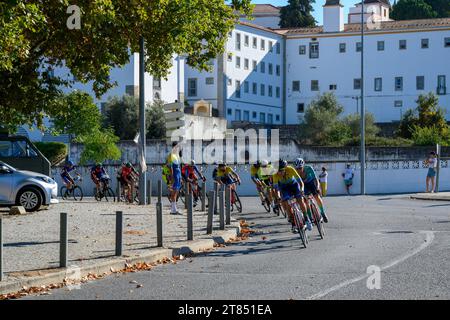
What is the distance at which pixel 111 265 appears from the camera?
14.1 m

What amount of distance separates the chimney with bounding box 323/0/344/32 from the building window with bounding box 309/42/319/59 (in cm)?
207

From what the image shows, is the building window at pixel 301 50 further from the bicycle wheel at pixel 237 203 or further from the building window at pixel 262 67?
the bicycle wheel at pixel 237 203

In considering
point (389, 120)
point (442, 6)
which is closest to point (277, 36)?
point (389, 120)

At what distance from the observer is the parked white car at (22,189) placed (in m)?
Result: 25.4

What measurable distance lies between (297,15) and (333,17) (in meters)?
13.7

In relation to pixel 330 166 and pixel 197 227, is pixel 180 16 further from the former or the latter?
pixel 330 166

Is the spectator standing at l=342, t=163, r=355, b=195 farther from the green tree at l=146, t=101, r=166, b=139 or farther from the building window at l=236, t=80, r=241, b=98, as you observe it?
the building window at l=236, t=80, r=241, b=98

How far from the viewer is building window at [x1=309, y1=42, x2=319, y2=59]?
105m

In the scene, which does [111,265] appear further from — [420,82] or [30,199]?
[420,82]

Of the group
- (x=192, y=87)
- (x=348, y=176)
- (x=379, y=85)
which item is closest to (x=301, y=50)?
(x=379, y=85)

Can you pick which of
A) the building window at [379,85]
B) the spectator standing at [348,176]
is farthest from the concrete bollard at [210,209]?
the building window at [379,85]

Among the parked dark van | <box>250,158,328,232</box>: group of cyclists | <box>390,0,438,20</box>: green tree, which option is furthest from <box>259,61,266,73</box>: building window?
<box>250,158,328,232</box>: group of cyclists
